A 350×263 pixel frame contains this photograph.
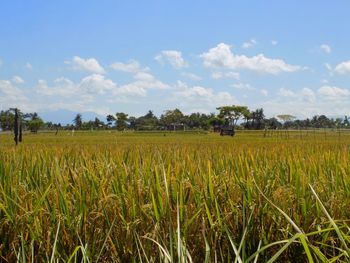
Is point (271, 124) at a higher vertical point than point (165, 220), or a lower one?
higher

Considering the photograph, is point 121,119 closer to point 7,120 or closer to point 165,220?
point 7,120

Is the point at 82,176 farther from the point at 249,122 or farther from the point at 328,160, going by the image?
the point at 249,122

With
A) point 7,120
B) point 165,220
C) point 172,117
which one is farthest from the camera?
point 172,117

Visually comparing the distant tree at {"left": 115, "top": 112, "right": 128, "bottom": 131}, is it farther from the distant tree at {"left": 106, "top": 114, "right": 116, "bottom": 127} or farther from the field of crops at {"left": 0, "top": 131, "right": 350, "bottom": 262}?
the field of crops at {"left": 0, "top": 131, "right": 350, "bottom": 262}

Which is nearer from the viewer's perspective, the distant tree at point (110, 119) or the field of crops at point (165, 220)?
the field of crops at point (165, 220)

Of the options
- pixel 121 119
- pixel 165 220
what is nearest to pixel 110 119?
pixel 121 119

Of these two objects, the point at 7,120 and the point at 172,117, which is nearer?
the point at 7,120

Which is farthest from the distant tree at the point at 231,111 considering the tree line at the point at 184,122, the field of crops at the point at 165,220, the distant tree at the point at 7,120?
the field of crops at the point at 165,220

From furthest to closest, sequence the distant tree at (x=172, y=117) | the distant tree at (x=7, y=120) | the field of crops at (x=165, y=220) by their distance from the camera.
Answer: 1. the distant tree at (x=172, y=117)
2. the distant tree at (x=7, y=120)
3. the field of crops at (x=165, y=220)

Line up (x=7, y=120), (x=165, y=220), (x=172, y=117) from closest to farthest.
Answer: (x=165, y=220)
(x=7, y=120)
(x=172, y=117)

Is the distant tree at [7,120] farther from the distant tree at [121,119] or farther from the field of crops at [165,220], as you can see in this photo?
the field of crops at [165,220]

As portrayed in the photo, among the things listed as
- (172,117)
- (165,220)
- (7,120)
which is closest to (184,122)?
(172,117)

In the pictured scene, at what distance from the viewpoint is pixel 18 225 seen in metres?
2.50

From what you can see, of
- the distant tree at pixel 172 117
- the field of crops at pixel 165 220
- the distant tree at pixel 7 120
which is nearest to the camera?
the field of crops at pixel 165 220
